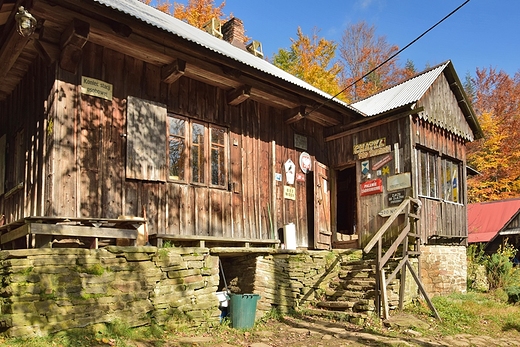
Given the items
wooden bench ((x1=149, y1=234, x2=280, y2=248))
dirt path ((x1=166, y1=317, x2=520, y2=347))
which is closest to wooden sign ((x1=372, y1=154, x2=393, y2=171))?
wooden bench ((x1=149, y1=234, x2=280, y2=248))

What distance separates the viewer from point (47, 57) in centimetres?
815

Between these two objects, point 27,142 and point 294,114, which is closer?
point 27,142

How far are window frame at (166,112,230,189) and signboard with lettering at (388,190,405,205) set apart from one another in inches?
162

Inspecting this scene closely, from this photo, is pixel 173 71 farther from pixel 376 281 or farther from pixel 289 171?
pixel 376 281

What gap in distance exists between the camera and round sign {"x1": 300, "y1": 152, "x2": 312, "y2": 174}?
12148 mm

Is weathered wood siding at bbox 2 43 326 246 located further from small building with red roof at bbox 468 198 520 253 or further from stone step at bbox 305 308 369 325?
small building with red roof at bbox 468 198 520 253

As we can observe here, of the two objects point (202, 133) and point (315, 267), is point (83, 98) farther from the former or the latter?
point (315, 267)

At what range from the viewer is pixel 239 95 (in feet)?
33.2

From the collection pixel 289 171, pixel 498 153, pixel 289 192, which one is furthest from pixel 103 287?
pixel 498 153

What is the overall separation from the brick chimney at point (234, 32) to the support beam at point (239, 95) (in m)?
6.21

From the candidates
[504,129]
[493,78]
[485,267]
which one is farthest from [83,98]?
[493,78]

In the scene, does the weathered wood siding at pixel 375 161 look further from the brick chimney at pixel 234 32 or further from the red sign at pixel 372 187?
the brick chimney at pixel 234 32

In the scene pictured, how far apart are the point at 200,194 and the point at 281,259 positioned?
2.26 m

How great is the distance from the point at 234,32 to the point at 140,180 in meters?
9.11
